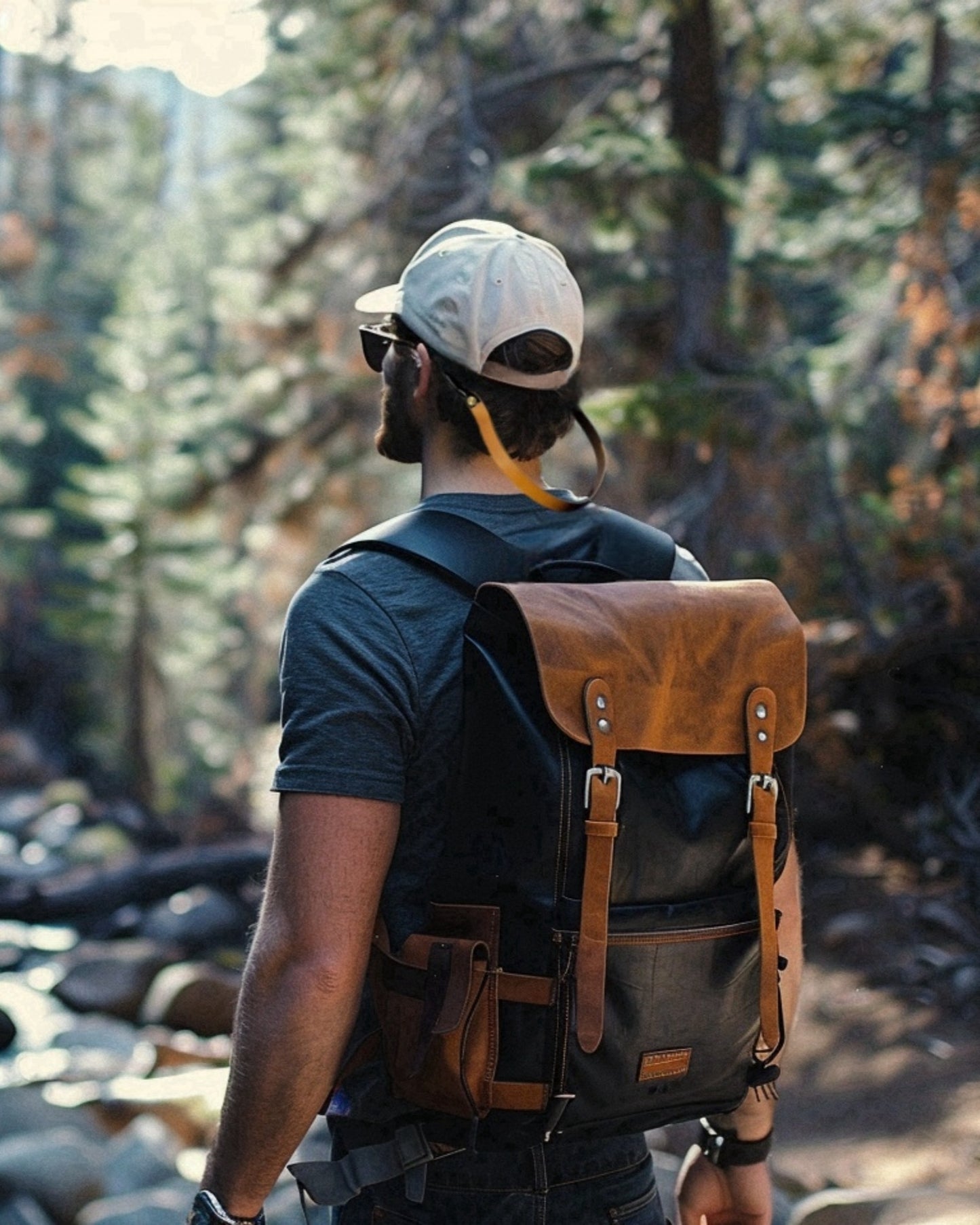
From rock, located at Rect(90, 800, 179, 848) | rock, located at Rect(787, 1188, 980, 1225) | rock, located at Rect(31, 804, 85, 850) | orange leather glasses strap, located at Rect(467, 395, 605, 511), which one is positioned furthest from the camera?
rock, located at Rect(31, 804, 85, 850)

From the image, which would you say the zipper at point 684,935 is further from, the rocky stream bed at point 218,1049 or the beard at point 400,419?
the rocky stream bed at point 218,1049

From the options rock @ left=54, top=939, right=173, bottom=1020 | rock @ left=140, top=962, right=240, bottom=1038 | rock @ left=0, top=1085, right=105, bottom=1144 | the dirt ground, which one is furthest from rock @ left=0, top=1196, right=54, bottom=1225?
rock @ left=54, top=939, right=173, bottom=1020

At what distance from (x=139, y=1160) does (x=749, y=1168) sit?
4666 mm

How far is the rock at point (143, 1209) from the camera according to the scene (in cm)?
489

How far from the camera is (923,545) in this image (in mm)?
7254

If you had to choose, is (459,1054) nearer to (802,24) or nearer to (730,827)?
(730,827)

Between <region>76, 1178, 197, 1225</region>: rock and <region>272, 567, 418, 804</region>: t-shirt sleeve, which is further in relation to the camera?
<region>76, 1178, 197, 1225</region>: rock

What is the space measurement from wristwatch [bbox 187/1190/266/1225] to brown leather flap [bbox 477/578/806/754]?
0.73 meters

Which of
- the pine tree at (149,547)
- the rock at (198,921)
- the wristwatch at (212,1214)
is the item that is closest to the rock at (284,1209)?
the wristwatch at (212,1214)

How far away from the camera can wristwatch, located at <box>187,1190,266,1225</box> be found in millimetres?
1697

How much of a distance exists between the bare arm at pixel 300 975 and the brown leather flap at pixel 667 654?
28 centimetres

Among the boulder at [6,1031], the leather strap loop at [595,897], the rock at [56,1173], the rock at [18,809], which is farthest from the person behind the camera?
the rock at [18,809]

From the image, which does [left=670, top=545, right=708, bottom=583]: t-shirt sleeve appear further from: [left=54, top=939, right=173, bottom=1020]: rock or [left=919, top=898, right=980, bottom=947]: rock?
[left=54, top=939, right=173, bottom=1020]: rock

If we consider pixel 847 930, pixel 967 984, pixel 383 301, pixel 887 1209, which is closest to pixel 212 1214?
pixel 383 301
